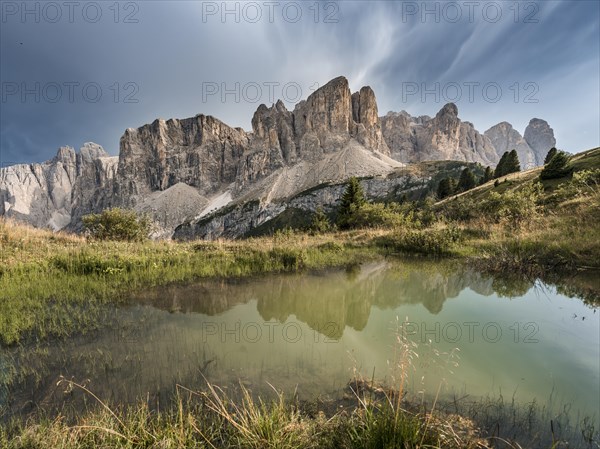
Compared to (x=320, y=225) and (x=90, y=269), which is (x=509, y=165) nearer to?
(x=320, y=225)

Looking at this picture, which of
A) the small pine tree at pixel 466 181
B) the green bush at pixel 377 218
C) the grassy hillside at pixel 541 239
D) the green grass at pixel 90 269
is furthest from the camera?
the small pine tree at pixel 466 181

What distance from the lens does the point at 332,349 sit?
16.5 ft

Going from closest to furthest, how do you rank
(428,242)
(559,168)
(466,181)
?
(428,242)
(559,168)
(466,181)

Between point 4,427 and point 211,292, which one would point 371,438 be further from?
point 211,292

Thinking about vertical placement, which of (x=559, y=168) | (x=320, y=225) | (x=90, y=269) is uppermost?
(x=559, y=168)

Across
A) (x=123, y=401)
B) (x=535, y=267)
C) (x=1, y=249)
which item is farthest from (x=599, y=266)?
(x=1, y=249)

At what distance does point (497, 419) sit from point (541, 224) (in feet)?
49.7

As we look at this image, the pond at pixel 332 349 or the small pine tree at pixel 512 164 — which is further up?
the small pine tree at pixel 512 164

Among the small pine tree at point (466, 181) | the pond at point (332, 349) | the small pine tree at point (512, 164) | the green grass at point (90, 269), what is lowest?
the pond at point (332, 349)

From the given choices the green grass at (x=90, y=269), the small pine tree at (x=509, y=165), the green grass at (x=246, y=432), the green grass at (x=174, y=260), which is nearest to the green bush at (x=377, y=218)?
the green grass at (x=174, y=260)

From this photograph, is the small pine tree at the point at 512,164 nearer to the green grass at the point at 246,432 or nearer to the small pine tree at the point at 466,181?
the small pine tree at the point at 466,181

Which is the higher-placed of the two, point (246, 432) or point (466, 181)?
point (466, 181)

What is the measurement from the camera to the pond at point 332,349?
12.3 feet

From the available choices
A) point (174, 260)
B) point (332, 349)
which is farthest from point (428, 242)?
point (174, 260)
